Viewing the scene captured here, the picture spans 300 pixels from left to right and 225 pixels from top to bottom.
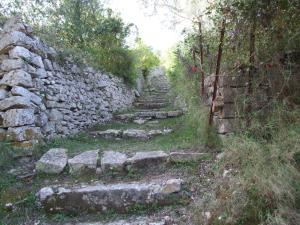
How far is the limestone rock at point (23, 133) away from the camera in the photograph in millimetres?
3900

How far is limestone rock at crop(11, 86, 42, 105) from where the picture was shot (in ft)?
13.1

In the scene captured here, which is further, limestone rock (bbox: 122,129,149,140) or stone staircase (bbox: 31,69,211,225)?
limestone rock (bbox: 122,129,149,140)

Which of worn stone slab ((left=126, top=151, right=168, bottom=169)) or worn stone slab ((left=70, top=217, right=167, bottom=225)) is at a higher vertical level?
worn stone slab ((left=126, top=151, right=168, bottom=169))

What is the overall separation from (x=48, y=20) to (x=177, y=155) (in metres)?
6.40

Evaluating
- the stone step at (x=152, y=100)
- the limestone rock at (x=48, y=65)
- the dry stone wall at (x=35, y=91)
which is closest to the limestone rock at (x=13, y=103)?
the dry stone wall at (x=35, y=91)

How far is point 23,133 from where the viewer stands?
398 cm

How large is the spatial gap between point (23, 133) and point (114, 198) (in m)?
1.70

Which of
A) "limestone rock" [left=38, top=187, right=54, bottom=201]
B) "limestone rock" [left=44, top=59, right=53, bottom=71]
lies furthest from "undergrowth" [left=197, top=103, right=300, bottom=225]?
"limestone rock" [left=44, top=59, right=53, bottom=71]

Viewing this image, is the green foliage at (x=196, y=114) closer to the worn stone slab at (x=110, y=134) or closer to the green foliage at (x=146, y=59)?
the worn stone slab at (x=110, y=134)

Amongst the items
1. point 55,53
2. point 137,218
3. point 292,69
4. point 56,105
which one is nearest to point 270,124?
point 292,69

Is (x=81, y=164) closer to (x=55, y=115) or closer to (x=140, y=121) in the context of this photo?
(x=55, y=115)

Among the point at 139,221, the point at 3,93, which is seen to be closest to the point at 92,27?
the point at 3,93

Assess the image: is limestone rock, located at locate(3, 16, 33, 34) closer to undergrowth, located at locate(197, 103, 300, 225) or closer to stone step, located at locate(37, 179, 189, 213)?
stone step, located at locate(37, 179, 189, 213)

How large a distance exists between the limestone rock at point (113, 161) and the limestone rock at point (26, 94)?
132cm
